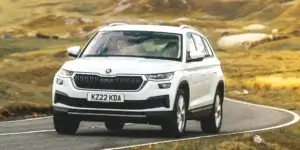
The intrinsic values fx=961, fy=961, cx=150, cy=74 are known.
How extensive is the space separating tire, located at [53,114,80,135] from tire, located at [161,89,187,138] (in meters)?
1.56

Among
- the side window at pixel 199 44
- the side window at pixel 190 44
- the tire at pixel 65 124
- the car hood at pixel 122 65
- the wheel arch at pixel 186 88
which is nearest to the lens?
the car hood at pixel 122 65

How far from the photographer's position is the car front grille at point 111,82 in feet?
50.5

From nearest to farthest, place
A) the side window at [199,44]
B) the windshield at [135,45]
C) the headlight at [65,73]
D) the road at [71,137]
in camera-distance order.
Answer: the road at [71,137] → the headlight at [65,73] → the windshield at [135,45] → the side window at [199,44]

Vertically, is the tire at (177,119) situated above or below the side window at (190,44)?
below

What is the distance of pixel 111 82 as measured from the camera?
15406 millimetres

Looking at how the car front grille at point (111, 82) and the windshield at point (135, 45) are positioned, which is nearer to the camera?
the car front grille at point (111, 82)

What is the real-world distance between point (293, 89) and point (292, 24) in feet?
424

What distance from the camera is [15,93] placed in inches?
1125

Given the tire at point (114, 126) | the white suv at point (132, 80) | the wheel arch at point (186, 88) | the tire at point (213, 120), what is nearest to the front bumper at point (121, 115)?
the white suv at point (132, 80)

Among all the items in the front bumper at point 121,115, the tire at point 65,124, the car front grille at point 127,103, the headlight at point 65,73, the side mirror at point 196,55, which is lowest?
the tire at point 65,124

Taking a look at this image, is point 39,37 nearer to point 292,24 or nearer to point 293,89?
point 292,24

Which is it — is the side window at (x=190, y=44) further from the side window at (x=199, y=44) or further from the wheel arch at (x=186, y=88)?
the wheel arch at (x=186, y=88)

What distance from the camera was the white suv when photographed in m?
15.4

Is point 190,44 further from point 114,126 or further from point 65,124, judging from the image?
point 65,124
